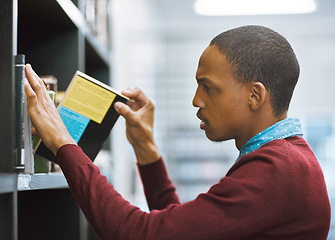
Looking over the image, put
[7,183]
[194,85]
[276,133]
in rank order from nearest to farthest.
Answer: [7,183] → [276,133] → [194,85]

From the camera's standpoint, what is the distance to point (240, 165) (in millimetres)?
889

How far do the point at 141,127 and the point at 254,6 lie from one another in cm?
351

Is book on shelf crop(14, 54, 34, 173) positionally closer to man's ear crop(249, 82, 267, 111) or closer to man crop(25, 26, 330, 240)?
man crop(25, 26, 330, 240)

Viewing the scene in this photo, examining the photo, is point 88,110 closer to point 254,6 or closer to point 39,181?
point 39,181

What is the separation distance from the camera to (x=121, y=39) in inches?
121

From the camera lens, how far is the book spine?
0.87 m

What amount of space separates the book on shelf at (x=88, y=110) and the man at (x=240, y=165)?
138mm

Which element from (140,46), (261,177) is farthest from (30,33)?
(140,46)

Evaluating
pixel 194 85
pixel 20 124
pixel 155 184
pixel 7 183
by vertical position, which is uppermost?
pixel 194 85

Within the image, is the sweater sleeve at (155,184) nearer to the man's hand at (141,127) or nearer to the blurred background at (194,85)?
the man's hand at (141,127)

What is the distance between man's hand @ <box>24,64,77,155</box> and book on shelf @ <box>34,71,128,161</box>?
0.43 ft

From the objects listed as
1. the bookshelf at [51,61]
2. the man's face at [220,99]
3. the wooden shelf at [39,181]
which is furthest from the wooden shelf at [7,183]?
the man's face at [220,99]

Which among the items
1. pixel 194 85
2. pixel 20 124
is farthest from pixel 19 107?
pixel 194 85

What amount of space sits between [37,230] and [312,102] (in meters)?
4.74
